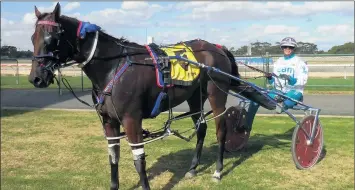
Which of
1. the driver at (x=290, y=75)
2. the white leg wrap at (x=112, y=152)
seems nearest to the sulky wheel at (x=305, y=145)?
the driver at (x=290, y=75)

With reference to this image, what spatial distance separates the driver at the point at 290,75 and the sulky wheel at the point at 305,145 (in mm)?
413

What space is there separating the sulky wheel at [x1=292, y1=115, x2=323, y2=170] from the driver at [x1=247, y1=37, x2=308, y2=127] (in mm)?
413

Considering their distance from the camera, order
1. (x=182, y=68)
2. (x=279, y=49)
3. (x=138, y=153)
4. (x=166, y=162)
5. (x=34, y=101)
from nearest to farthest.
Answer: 1. (x=138, y=153)
2. (x=182, y=68)
3. (x=166, y=162)
4. (x=34, y=101)
5. (x=279, y=49)

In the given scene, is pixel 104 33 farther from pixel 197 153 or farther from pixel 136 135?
pixel 197 153

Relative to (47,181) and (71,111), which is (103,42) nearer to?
(47,181)

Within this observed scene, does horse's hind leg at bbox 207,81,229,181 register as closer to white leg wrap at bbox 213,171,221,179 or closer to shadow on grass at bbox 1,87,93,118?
white leg wrap at bbox 213,171,221,179

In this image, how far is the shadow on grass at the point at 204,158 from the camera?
640cm

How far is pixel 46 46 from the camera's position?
425 centimetres

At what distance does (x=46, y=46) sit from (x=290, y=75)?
4.07 m

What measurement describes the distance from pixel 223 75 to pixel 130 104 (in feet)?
6.30

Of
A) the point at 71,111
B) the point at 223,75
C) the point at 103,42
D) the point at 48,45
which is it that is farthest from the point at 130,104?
the point at 71,111

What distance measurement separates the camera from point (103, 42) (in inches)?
191

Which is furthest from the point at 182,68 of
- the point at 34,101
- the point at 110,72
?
the point at 34,101

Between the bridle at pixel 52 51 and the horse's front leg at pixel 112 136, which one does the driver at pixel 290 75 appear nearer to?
the horse's front leg at pixel 112 136
